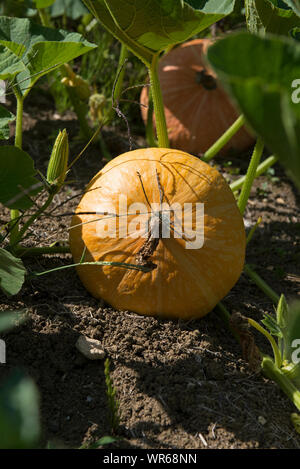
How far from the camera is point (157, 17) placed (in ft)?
5.44

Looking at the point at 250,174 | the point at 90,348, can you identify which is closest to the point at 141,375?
the point at 90,348

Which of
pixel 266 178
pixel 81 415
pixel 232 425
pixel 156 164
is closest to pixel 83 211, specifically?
pixel 156 164

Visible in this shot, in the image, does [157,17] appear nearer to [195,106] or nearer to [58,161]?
[58,161]

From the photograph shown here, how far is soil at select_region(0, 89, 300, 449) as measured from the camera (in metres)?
1.32

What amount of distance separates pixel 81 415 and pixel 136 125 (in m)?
1.92

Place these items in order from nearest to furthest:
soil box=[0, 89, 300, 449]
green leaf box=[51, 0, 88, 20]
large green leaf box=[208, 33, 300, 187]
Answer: large green leaf box=[208, 33, 300, 187]
soil box=[0, 89, 300, 449]
green leaf box=[51, 0, 88, 20]

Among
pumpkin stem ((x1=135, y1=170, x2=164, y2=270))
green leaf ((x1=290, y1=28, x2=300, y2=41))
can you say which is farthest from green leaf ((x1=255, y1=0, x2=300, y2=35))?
pumpkin stem ((x1=135, y1=170, x2=164, y2=270))

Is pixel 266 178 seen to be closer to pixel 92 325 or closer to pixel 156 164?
pixel 156 164

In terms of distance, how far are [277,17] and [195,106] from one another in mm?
1072

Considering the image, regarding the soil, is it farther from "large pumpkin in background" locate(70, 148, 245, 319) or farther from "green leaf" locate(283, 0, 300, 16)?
"green leaf" locate(283, 0, 300, 16)

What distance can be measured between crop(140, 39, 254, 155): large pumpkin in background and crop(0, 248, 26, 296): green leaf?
4.86 ft

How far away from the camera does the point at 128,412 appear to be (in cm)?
136

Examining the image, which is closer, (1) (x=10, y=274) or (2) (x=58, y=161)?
(1) (x=10, y=274)

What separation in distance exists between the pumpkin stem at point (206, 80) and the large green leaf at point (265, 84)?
190 cm
